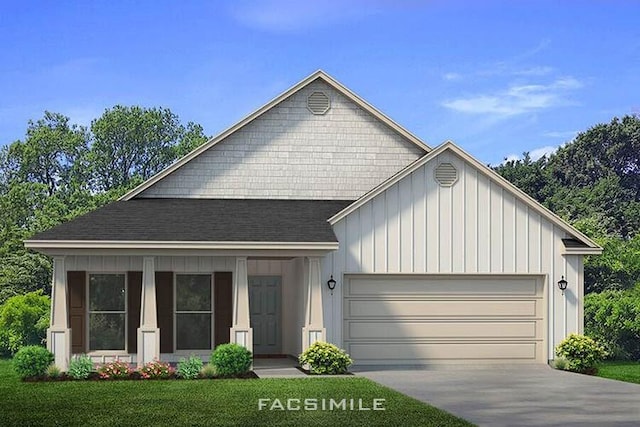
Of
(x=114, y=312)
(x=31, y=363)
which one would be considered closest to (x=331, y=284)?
(x=114, y=312)

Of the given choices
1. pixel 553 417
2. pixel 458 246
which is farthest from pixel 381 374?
pixel 553 417

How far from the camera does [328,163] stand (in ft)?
87.6

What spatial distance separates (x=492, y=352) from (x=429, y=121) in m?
26.9

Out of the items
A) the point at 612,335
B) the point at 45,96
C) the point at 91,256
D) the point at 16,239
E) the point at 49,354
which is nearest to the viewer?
the point at 49,354

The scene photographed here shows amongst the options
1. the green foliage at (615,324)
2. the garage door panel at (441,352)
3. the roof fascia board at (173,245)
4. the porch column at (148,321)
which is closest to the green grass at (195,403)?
the porch column at (148,321)

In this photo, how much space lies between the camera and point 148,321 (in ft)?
72.3

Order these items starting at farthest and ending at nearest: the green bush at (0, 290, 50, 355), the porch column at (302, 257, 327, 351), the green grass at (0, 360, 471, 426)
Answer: the green bush at (0, 290, 50, 355) → the porch column at (302, 257, 327, 351) → the green grass at (0, 360, 471, 426)

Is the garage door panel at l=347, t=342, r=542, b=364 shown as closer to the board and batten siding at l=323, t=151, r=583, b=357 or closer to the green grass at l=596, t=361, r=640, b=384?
the board and batten siding at l=323, t=151, r=583, b=357

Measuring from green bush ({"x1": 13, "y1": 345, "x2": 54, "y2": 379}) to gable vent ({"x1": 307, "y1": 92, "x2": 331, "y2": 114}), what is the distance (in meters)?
9.69

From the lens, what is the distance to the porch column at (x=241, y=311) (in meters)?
22.1

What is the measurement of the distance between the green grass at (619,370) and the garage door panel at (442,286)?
2648mm

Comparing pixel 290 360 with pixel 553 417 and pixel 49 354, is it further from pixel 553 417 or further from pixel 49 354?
pixel 553 417

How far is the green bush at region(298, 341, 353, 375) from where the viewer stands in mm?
21516

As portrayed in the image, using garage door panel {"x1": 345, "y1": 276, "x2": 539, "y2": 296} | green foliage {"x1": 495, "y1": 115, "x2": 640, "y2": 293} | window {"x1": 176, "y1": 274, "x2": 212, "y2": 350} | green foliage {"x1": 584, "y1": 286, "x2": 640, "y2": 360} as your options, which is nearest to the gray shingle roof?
window {"x1": 176, "y1": 274, "x2": 212, "y2": 350}
